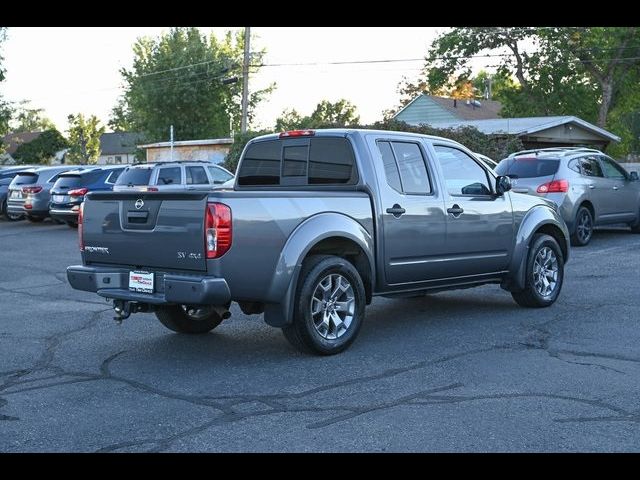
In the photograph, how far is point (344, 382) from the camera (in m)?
6.08

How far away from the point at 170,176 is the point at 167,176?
0.08m

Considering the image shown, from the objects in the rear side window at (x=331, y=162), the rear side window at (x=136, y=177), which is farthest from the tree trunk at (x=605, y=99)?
the rear side window at (x=331, y=162)

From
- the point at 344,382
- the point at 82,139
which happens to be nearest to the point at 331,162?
the point at 344,382

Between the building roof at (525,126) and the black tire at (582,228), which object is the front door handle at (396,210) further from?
the building roof at (525,126)

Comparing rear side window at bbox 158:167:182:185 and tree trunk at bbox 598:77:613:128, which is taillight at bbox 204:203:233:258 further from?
tree trunk at bbox 598:77:613:128

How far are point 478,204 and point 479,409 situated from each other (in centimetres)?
349

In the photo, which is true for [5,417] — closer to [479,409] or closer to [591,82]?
[479,409]

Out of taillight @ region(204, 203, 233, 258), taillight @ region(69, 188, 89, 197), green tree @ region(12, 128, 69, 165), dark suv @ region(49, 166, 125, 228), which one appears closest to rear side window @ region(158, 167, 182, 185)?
dark suv @ region(49, 166, 125, 228)

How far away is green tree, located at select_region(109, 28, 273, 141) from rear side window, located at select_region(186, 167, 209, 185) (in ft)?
108

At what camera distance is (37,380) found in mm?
6297

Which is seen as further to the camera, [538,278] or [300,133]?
[538,278]

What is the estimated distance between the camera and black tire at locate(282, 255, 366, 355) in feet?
21.9

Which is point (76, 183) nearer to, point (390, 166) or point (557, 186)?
point (557, 186)
